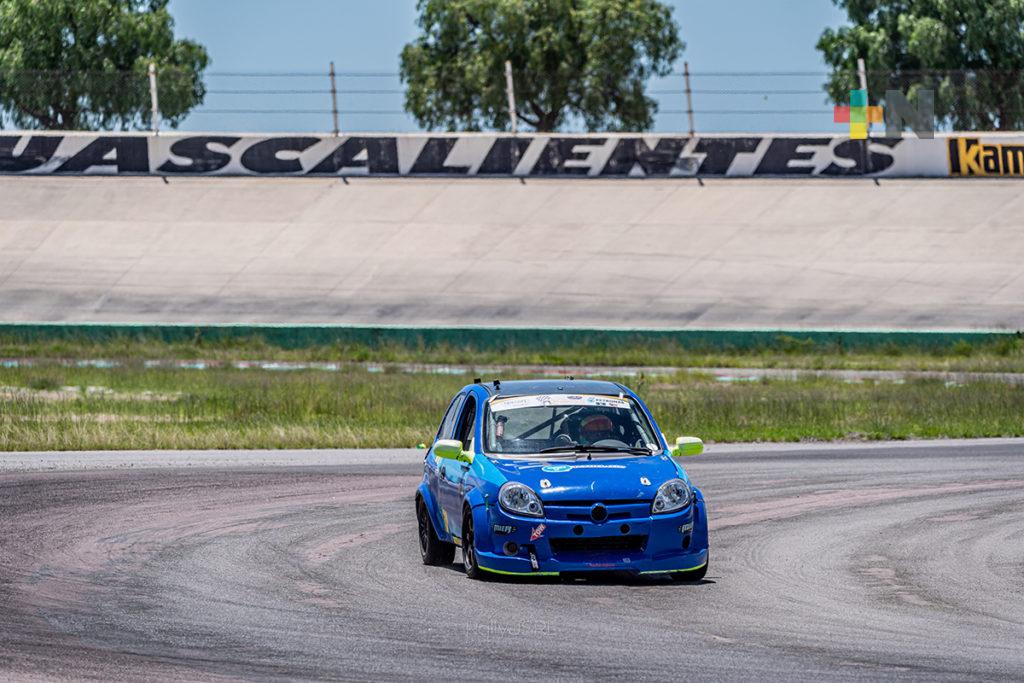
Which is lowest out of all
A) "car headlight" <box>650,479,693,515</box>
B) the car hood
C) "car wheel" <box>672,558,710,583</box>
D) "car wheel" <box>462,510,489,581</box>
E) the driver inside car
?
"car wheel" <box>672,558,710,583</box>

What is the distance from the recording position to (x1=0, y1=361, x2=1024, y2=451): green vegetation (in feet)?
71.7

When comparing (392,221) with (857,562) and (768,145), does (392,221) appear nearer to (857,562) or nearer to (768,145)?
(768,145)

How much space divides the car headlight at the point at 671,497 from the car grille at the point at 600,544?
8.6 inches

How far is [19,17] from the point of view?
67.5 metres

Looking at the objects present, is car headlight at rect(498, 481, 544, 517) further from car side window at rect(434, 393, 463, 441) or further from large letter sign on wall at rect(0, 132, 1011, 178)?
large letter sign on wall at rect(0, 132, 1011, 178)

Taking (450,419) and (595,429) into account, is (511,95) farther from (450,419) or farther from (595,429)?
(595,429)

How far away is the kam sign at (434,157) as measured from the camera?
48094mm

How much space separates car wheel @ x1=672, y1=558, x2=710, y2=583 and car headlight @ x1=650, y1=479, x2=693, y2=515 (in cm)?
43

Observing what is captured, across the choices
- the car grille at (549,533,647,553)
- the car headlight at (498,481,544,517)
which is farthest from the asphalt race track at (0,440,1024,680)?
the car headlight at (498,481,544,517)

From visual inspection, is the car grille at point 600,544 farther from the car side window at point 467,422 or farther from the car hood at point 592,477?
the car side window at point 467,422

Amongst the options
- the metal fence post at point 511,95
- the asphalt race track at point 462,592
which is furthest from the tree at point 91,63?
the asphalt race track at point 462,592

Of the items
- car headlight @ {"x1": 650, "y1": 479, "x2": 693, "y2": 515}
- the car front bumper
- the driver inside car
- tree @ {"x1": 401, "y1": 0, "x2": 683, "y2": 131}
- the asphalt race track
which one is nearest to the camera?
the asphalt race track

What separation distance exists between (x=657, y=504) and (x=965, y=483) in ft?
22.0

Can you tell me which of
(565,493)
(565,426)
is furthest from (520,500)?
(565,426)
